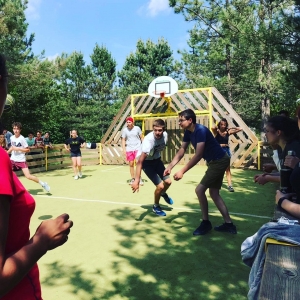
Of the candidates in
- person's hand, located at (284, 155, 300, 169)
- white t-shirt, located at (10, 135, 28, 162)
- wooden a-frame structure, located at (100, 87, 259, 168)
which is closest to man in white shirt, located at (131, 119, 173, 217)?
person's hand, located at (284, 155, 300, 169)

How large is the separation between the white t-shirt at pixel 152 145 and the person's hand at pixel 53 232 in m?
4.23

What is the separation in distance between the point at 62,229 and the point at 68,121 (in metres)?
36.2

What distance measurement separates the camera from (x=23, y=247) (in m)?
1.07

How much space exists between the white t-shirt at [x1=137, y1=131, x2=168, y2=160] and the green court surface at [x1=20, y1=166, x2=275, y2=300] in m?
1.12

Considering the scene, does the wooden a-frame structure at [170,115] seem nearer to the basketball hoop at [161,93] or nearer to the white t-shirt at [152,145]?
the basketball hoop at [161,93]

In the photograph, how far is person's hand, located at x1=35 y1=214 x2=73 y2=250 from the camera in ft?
3.67

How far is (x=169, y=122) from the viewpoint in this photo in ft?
49.3

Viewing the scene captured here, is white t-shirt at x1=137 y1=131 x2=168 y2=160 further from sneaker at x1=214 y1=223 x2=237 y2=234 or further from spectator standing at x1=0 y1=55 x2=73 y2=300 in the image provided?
spectator standing at x1=0 y1=55 x2=73 y2=300

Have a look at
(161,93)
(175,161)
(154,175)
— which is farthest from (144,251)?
(161,93)

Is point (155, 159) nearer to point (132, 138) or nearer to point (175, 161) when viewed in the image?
point (175, 161)

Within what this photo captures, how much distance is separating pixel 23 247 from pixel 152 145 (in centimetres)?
447

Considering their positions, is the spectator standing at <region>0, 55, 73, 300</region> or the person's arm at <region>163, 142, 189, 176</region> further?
the person's arm at <region>163, 142, 189, 176</region>

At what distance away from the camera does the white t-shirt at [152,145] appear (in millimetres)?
5418

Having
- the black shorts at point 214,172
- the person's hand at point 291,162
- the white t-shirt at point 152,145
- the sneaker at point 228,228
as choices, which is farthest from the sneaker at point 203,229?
the person's hand at point 291,162
